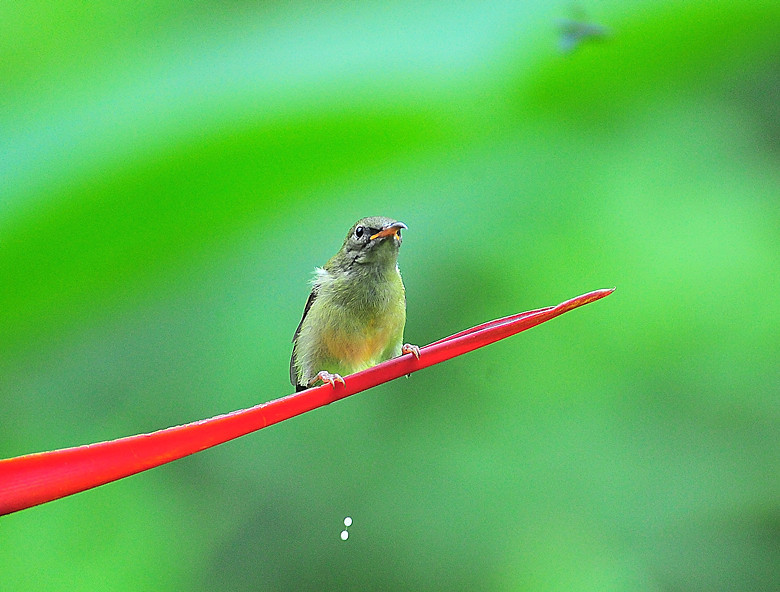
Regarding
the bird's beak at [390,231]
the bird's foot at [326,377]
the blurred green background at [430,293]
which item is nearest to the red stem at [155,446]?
the bird's foot at [326,377]

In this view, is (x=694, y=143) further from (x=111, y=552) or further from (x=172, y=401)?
(x=111, y=552)

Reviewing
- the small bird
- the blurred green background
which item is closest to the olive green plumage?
the small bird

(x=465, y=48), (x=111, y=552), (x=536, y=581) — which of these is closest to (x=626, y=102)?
(x=465, y=48)

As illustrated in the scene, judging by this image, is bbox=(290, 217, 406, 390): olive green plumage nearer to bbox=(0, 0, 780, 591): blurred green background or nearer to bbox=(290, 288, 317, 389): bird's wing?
bbox=(290, 288, 317, 389): bird's wing

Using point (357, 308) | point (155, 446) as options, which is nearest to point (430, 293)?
point (357, 308)

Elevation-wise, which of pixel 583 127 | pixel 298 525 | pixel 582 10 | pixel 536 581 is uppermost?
pixel 582 10

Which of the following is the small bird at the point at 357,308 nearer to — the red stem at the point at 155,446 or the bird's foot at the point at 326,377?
the bird's foot at the point at 326,377
